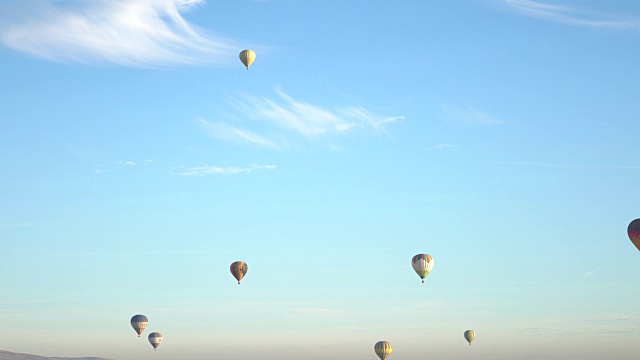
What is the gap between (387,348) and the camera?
171 metres

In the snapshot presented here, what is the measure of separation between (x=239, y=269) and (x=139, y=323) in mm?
29547

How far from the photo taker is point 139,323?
16962cm

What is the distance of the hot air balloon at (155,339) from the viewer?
185150mm

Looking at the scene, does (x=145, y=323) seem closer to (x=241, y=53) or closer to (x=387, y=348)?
(x=387, y=348)

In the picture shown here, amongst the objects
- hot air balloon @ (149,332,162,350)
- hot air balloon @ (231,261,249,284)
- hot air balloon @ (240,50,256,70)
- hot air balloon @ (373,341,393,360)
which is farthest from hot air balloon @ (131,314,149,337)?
hot air balloon @ (240,50,256,70)

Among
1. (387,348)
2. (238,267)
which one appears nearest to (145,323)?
(238,267)

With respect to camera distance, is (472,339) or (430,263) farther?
(472,339)

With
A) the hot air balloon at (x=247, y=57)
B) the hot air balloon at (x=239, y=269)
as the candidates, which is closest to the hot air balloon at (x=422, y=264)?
the hot air balloon at (x=239, y=269)

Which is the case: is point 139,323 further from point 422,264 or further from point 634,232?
point 634,232

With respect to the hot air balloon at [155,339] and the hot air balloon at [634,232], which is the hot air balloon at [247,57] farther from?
the hot air balloon at [155,339]

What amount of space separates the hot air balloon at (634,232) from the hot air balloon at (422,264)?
41887 mm

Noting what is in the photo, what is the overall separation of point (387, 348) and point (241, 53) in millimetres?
65339

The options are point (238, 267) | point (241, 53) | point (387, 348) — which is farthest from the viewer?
point (387, 348)

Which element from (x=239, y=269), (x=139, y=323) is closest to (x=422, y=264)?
(x=239, y=269)
